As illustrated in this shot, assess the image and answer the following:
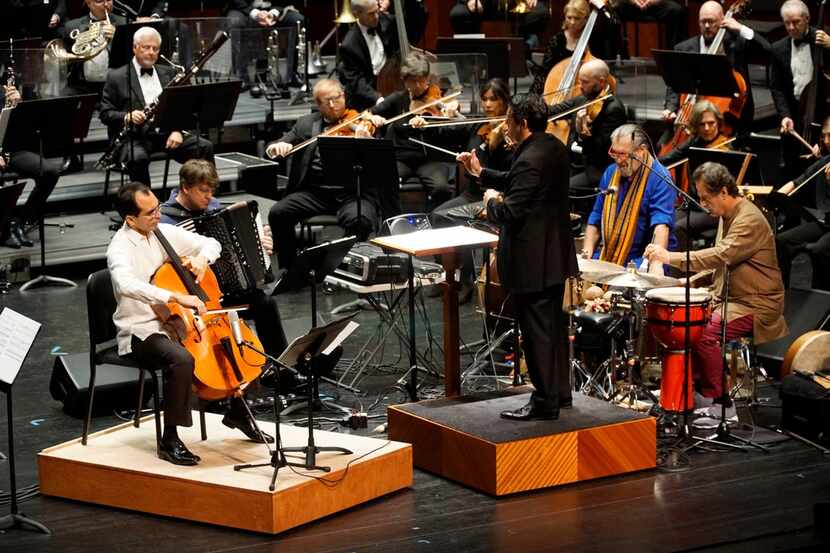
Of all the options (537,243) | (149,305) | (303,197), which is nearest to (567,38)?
(303,197)

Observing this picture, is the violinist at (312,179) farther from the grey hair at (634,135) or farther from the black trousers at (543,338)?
the black trousers at (543,338)

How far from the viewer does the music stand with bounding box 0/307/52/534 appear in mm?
4996

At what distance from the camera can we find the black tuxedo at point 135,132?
9.59 m

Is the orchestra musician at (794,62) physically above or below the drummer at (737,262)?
above

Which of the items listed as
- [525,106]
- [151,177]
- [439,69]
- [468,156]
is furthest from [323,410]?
[151,177]

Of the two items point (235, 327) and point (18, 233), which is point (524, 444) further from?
point (18, 233)

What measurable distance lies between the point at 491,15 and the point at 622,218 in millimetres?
5084

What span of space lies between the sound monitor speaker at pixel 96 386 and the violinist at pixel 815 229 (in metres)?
3.50

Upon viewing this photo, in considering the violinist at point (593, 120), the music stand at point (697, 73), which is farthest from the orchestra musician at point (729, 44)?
the violinist at point (593, 120)

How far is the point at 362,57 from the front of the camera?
33.6 ft

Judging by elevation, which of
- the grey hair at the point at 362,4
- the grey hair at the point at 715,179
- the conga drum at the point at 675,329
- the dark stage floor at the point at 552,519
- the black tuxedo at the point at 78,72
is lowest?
the dark stage floor at the point at 552,519

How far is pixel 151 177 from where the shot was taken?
10.6 metres

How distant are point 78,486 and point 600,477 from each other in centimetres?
212

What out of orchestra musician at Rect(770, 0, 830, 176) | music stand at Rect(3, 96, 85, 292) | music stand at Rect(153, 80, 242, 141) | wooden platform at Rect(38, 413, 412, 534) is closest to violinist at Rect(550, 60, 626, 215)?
orchestra musician at Rect(770, 0, 830, 176)
